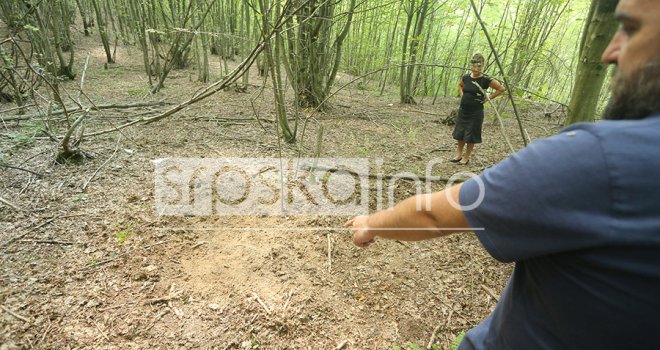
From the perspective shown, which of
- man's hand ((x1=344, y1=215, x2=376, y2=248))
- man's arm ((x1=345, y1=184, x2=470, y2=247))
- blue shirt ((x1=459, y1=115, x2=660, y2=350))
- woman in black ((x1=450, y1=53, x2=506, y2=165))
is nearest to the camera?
blue shirt ((x1=459, y1=115, x2=660, y2=350))

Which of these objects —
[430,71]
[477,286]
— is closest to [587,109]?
[477,286]

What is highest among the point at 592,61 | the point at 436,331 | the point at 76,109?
the point at 592,61

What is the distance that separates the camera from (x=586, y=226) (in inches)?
26.2

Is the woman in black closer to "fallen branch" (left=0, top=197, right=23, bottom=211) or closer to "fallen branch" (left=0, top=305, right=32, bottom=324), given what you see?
"fallen branch" (left=0, top=305, right=32, bottom=324)

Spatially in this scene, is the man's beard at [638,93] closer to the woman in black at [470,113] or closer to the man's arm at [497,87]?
the man's arm at [497,87]

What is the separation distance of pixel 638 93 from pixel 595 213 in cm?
31

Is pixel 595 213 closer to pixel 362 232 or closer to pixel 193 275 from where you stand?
pixel 362 232

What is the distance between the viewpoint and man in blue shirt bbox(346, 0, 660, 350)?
2.07 ft

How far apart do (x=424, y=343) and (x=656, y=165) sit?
233 cm

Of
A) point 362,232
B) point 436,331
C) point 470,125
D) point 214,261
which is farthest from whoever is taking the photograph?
point 470,125

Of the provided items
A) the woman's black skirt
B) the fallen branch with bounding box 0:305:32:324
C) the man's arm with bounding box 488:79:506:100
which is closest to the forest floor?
the fallen branch with bounding box 0:305:32:324

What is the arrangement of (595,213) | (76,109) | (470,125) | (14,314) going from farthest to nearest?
(76,109)
(470,125)
(14,314)
(595,213)

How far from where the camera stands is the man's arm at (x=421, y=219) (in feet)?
3.12

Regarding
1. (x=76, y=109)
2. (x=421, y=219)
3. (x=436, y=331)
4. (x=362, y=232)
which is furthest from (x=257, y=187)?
(x=76, y=109)
